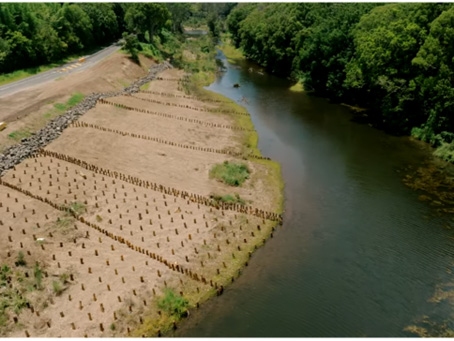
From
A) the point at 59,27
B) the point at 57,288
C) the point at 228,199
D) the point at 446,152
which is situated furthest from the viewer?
the point at 59,27

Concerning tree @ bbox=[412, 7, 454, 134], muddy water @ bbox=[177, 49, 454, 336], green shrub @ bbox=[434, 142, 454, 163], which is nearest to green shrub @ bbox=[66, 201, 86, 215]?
muddy water @ bbox=[177, 49, 454, 336]

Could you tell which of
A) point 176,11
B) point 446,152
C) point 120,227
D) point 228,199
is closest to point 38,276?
point 120,227

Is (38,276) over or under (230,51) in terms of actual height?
under

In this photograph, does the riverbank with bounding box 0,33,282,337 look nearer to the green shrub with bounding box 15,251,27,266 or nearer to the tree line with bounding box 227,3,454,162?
the green shrub with bounding box 15,251,27,266

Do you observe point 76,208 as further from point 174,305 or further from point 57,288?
point 174,305

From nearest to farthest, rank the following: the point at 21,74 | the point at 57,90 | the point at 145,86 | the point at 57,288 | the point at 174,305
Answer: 1. the point at 174,305
2. the point at 57,288
3. the point at 57,90
4. the point at 21,74
5. the point at 145,86

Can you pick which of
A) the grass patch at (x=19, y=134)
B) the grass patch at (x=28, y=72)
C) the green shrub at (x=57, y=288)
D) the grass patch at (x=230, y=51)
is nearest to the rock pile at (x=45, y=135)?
the grass patch at (x=19, y=134)

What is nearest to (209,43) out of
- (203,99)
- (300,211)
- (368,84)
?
(203,99)

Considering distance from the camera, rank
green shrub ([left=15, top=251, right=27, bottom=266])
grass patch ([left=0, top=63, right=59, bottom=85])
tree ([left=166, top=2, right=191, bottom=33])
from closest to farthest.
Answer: green shrub ([left=15, top=251, right=27, bottom=266])
grass patch ([left=0, top=63, right=59, bottom=85])
tree ([left=166, top=2, right=191, bottom=33])
